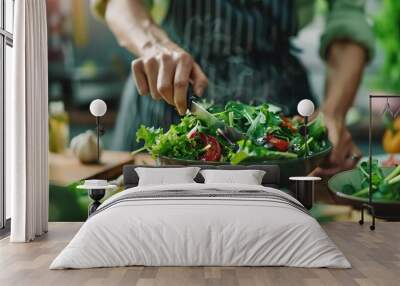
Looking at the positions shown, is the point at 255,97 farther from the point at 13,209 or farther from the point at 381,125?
the point at 13,209

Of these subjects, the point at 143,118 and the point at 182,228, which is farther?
the point at 143,118

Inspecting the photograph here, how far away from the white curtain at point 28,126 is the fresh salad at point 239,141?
1.50m

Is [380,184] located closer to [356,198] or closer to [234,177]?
[356,198]

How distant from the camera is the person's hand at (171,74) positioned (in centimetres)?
767

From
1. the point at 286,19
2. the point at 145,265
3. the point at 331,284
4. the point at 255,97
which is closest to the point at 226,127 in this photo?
the point at 255,97

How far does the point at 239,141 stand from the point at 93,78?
1917mm

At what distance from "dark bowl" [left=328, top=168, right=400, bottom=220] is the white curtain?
336 centimetres

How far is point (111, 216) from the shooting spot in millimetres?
4816

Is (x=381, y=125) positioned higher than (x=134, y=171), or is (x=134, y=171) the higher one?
(x=381, y=125)

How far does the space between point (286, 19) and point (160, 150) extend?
2149mm

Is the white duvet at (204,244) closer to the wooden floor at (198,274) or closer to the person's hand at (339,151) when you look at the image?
the wooden floor at (198,274)

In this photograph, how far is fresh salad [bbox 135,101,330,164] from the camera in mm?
7477

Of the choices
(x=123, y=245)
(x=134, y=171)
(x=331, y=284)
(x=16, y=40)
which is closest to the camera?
(x=331, y=284)

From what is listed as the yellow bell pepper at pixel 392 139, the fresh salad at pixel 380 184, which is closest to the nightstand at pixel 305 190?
the fresh salad at pixel 380 184
